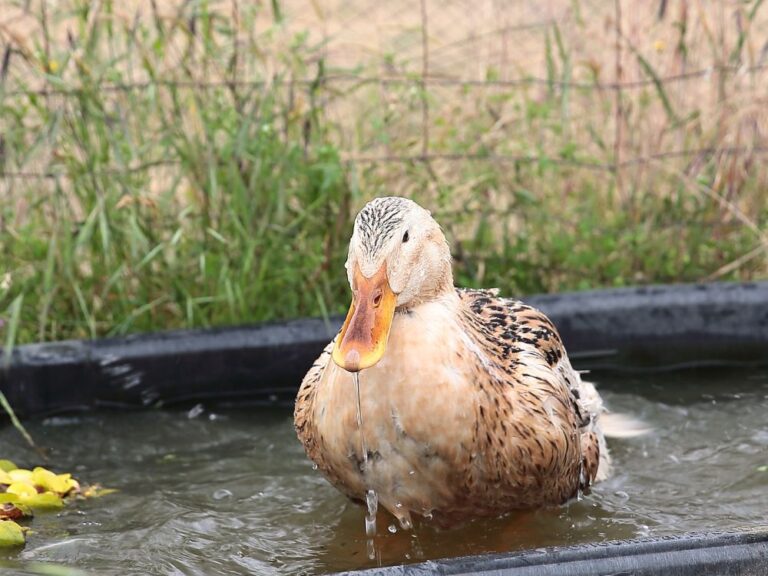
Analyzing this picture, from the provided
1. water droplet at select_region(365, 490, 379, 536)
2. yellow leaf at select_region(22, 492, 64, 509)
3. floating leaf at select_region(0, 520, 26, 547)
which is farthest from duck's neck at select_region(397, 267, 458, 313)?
yellow leaf at select_region(22, 492, 64, 509)

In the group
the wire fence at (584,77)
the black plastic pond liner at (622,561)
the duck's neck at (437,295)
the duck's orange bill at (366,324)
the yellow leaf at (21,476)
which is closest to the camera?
the black plastic pond liner at (622,561)

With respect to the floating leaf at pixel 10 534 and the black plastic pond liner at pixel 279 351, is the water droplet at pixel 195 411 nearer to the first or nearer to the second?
the black plastic pond liner at pixel 279 351

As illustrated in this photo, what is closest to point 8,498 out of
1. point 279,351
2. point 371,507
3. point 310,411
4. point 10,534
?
point 10,534

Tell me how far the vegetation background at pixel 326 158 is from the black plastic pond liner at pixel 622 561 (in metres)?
2.35

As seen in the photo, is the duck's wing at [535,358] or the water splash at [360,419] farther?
the duck's wing at [535,358]

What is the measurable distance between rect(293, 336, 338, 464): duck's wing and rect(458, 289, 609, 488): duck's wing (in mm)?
451

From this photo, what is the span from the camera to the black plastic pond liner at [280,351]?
4570 mm

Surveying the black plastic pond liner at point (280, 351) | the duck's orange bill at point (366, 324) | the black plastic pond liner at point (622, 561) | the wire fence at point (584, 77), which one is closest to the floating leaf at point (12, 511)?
the black plastic pond liner at point (280, 351)

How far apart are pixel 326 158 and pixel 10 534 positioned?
2117 millimetres

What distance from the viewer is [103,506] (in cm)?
382

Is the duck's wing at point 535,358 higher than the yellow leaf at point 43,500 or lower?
higher

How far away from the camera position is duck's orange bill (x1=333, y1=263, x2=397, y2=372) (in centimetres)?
275

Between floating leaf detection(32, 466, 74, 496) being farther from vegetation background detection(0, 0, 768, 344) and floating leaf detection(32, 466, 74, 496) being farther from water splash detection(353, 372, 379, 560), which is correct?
water splash detection(353, 372, 379, 560)

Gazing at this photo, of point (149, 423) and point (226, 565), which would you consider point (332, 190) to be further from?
point (226, 565)
